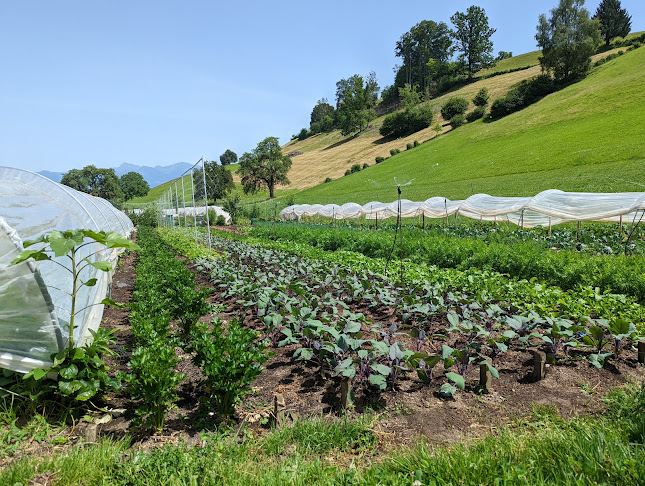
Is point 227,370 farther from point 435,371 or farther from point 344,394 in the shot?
point 435,371

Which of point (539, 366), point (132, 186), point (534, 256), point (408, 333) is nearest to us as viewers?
point (539, 366)

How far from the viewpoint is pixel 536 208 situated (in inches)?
523

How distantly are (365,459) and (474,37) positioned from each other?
97653mm

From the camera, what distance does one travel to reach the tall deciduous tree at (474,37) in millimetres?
81625

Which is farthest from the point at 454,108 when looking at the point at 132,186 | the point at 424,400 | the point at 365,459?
the point at 132,186

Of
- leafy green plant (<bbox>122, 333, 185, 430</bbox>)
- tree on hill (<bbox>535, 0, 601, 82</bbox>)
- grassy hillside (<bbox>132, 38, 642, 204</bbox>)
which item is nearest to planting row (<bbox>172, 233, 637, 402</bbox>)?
leafy green plant (<bbox>122, 333, 185, 430</bbox>)

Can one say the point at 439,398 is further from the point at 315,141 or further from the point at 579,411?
the point at 315,141

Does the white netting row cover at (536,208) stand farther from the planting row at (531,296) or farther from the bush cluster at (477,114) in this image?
the bush cluster at (477,114)

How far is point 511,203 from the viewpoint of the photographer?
50.1ft

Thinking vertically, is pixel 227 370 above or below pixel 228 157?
below

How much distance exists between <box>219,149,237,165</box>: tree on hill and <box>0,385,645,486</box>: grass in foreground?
432ft

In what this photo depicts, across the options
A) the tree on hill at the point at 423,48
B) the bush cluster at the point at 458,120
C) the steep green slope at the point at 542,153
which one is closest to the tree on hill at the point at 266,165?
the steep green slope at the point at 542,153

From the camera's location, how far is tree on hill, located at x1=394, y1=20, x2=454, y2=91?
306 ft

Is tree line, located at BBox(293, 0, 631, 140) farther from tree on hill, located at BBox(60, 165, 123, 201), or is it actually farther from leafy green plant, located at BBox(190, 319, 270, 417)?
leafy green plant, located at BBox(190, 319, 270, 417)
